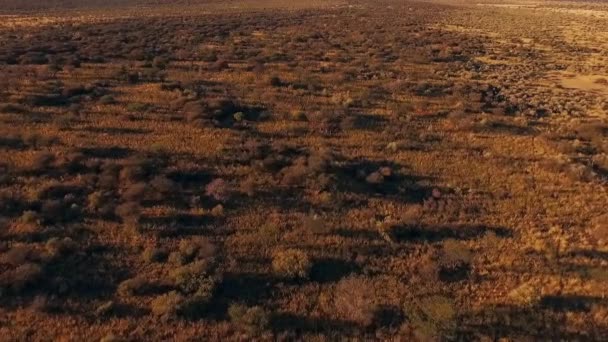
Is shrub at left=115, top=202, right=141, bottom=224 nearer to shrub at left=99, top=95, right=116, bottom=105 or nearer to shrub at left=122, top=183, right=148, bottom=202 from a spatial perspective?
shrub at left=122, top=183, right=148, bottom=202

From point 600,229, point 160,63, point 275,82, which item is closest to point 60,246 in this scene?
point 600,229

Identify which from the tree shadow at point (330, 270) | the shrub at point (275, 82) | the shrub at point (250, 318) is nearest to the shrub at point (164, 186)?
the tree shadow at point (330, 270)

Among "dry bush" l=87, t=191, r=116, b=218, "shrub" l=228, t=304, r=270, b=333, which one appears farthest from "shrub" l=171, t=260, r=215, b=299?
"dry bush" l=87, t=191, r=116, b=218

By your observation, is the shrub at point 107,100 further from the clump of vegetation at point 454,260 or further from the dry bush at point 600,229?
the dry bush at point 600,229

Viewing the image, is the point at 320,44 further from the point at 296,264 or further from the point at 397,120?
the point at 296,264

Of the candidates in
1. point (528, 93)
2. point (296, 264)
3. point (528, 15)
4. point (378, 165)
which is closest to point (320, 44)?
point (528, 93)

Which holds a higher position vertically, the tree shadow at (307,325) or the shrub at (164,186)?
the shrub at (164,186)
